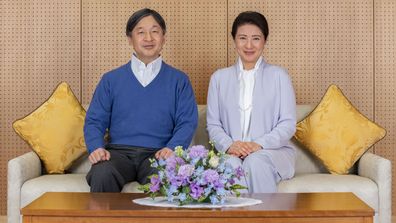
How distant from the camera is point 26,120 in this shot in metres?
5.07

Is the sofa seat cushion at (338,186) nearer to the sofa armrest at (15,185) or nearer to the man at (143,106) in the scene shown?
the man at (143,106)

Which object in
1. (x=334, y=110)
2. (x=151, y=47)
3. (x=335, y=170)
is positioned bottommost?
(x=335, y=170)

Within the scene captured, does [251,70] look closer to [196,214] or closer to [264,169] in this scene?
[264,169]

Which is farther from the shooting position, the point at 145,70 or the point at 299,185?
the point at 145,70

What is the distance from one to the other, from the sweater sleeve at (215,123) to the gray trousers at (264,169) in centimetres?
21

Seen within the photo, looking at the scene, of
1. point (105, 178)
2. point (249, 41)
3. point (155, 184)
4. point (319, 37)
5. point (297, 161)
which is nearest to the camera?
point (155, 184)

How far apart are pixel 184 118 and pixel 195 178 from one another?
1470 millimetres

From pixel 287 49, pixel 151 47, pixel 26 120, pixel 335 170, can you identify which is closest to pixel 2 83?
pixel 26 120

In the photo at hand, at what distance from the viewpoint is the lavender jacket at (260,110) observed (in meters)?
4.85

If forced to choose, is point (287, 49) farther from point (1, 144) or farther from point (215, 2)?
point (1, 144)

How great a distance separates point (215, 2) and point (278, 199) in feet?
8.53

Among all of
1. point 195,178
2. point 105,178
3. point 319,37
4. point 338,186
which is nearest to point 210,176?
point 195,178

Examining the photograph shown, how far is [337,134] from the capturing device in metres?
5.07

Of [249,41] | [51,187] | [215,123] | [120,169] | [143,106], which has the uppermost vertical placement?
[249,41]
